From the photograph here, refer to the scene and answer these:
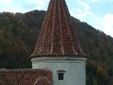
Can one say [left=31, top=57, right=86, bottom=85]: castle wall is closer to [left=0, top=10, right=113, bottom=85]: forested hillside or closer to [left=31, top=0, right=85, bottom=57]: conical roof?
[left=31, top=0, right=85, bottom=57]: conical roof

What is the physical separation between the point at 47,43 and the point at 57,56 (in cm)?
130

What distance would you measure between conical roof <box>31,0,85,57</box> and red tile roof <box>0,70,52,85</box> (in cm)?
178

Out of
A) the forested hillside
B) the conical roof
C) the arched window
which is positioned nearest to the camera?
the arched window

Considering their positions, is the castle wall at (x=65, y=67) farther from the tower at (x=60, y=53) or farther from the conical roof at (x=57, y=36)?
the conical roof at (x=57, y=36)

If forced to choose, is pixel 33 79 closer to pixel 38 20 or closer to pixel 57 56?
pixel 57 56

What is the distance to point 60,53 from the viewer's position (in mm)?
31125

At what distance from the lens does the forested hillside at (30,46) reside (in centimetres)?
10886

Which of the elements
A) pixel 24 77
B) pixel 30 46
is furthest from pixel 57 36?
pixel 30 46

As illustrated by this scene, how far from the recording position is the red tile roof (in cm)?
2975

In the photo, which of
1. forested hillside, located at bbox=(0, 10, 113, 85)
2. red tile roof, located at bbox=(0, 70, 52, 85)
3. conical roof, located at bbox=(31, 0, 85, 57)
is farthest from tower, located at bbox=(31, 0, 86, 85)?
forested hillside, located at bbox=(0, 10, 113, 85)

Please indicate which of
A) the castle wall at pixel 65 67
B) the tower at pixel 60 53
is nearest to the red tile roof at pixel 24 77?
the castle wall at pixel 65 67

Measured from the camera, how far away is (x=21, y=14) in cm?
18400

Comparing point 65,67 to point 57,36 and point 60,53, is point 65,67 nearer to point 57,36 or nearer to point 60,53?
point 60,53

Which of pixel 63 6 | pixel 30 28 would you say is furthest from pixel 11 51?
pixel 63 6
